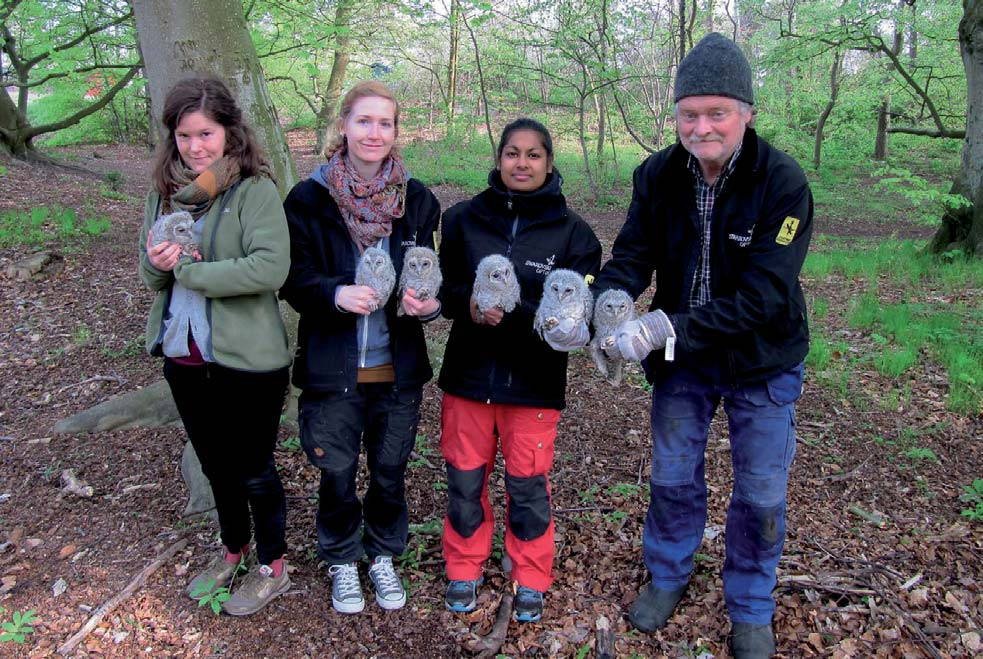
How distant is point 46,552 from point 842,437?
4.80 metres

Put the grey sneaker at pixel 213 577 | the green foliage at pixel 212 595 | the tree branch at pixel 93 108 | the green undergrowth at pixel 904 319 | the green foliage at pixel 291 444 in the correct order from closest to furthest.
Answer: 1. the green foliage at pixel 212 595
2. the grey sneaker at pixel 213 577
3. the green foliage at pixel 291 444
4. the green undergrowth at pixel 904 319
5. the tree branch at pixel 93 108

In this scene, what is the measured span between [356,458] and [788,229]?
2.02m

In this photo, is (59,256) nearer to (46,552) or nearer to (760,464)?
(46,552)

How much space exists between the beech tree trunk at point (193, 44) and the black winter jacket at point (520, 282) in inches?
79.3

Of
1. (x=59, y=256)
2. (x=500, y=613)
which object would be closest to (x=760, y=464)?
(x=500, y=613)

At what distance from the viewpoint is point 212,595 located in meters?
2.88

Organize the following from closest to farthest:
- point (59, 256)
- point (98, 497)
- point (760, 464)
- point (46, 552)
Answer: point (760, 464) → point (46, 552) → point (98, 497) → point (59, 256)

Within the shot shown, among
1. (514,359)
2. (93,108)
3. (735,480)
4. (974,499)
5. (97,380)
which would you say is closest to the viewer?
(735,480)

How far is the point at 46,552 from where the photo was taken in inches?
127

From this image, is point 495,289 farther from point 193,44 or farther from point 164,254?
point 193,44

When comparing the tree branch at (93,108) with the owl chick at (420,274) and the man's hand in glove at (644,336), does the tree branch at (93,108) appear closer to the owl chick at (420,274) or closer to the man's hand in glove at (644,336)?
the owl chick at (420,274)

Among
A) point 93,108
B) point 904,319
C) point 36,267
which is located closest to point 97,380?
point 36,267

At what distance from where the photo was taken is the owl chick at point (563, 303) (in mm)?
2439

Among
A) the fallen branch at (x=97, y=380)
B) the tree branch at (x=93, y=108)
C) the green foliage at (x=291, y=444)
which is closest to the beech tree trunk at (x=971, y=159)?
the green foliage at (x=291, y=444)
